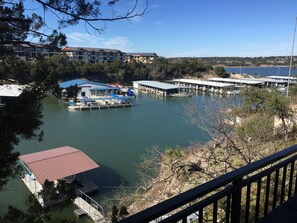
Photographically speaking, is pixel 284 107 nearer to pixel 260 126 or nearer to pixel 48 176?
pixel 260 126

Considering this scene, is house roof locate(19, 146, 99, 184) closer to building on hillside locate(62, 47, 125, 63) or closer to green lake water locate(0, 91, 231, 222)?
green lake water locate(0, 91, 231, 222)

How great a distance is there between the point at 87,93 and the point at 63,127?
41.2ft

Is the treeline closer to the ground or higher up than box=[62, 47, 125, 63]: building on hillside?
closer to the ground

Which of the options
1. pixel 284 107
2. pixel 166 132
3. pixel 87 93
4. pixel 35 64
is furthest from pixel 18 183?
pixel 87 93

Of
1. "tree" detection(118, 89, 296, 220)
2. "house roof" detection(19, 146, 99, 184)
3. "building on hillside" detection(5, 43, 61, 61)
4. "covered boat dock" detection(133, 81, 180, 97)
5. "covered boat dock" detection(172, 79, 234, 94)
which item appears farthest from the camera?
"covered boat dock" detection(172, 79, 234, 94)

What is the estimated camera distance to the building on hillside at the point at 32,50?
356cm

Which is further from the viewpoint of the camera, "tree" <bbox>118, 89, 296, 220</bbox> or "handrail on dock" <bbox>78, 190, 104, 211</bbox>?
"handrail on dock" <bbox>78, 190, 104, 211</bbox>

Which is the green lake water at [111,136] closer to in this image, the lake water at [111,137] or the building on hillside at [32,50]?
the lake water at [111,137]

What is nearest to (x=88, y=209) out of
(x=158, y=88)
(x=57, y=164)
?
(x=57, y=164)

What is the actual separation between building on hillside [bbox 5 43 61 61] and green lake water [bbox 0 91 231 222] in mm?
5493

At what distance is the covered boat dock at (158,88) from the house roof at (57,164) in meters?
26.9

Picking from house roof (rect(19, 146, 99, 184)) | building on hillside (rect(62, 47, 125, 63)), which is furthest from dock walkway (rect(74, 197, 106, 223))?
building on hillside (rect(62, 47, 125, 63))

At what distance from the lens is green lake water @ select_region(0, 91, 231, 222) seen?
10975 mm

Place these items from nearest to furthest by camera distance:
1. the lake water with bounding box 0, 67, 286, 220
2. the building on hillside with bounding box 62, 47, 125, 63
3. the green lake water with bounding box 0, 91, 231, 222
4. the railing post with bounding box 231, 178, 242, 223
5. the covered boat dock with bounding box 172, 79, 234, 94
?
the railing post with bounding box 231, 178, 242, 223
the lake water with bounding box 0, 67, 286, 220
the green lake water with bounding box 0, 91, 231, 222
the covered boat dock with bounding box 172, 79, 234, 94
the building on hillside with bounding box 62, 47, 125, 63
